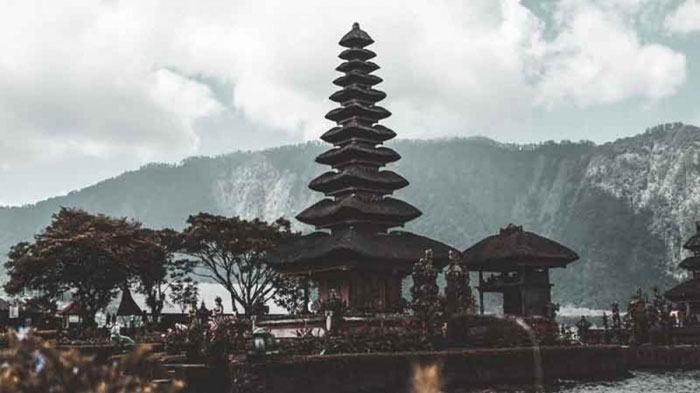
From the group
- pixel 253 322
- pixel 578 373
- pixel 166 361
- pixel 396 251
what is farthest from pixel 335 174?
pixel 166 361

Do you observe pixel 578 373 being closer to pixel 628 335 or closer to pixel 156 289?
pixel 628 335

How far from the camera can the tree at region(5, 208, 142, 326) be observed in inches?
2120

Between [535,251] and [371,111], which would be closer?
[535,251]

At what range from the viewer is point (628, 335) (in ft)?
178

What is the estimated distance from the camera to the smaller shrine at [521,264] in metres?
52.0

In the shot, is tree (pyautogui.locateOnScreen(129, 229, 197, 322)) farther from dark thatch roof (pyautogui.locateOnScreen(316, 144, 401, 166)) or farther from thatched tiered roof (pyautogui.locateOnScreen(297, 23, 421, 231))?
dark thatch roof (pyautogui.locateOnScreen(316, 144, 401, 166))

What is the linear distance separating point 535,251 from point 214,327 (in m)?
26.0

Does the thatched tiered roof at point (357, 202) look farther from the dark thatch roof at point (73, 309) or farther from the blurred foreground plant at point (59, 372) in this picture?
the blurred foreground plant at point (59, 372)

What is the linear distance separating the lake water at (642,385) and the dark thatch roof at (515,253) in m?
9.76

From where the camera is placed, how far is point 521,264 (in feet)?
170

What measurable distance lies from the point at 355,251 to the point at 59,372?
43447 millimetres

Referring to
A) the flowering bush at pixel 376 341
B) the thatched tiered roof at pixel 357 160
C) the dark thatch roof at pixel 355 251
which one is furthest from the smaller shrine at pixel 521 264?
the flowering bush at pixel 376 341

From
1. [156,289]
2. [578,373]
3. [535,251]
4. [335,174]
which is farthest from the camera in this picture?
[156,289]

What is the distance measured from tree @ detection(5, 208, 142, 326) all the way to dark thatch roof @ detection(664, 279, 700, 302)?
135 feet
